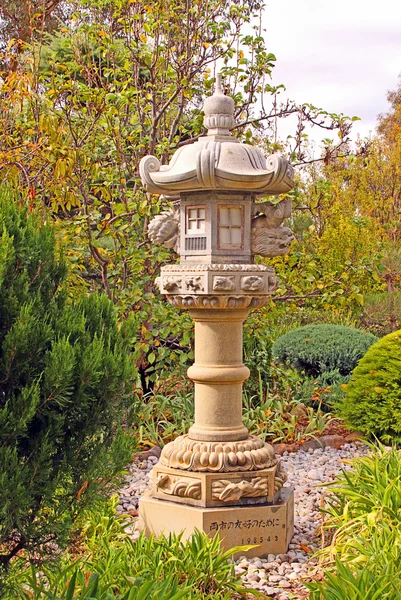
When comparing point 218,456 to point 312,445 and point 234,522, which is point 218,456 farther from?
point 312,445

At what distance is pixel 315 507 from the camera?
17.8 ft

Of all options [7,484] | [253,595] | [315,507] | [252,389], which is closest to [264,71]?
[252,389]

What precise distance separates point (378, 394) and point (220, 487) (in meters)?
2.83

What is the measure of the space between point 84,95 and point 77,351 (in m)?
4.93

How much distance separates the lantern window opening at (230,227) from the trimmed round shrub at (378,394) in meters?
2.90

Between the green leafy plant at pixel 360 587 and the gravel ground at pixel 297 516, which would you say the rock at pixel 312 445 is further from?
the green leafy plant at pixel 360 587

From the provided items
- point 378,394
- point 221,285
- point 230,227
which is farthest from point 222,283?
point 378,394

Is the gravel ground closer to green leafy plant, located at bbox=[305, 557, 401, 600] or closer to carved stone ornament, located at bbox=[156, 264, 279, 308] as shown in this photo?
green leafy plant, located at bbox=[305, 557, 401, 600]

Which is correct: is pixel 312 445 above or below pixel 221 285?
below

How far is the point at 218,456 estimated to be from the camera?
462 cm

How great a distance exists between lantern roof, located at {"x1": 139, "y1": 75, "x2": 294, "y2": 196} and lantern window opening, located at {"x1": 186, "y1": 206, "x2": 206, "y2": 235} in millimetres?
129

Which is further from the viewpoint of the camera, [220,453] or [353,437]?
[353,437]

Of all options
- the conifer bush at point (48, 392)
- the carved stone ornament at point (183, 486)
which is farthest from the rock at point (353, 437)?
the conifer bush at point (48, 392)

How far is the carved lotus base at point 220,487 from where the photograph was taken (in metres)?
4.58
